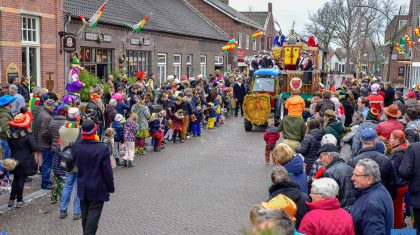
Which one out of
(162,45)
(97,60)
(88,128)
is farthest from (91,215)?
(162,45)

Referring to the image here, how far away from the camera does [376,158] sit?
19.5 feet

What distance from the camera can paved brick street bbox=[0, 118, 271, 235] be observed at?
24.5 ft

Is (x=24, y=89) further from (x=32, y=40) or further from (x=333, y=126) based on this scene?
(x=333, y=126)

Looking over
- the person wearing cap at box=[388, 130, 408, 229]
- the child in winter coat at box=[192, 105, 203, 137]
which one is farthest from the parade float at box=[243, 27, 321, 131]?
the person wearing cap at box=[388, 130, 408, 229]

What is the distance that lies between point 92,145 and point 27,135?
2.51 meters

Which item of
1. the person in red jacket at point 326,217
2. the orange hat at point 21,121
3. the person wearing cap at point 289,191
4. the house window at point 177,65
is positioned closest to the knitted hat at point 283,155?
the person wearing cap at point 289,191

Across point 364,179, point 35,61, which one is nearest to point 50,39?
point 35,61

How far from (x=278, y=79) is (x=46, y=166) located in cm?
1015

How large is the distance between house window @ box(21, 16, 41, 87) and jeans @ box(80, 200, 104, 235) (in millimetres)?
10026

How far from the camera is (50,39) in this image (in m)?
16.6

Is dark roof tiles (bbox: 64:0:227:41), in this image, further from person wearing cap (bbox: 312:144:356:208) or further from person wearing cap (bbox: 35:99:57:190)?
person wearing cap (bbox: 312:144:356:208)

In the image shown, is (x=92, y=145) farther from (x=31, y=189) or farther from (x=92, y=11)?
(x=92, y=11)

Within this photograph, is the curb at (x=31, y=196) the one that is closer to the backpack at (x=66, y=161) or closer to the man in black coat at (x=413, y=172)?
the backpack at (x=66, y=161)

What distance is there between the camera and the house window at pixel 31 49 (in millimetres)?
15586
